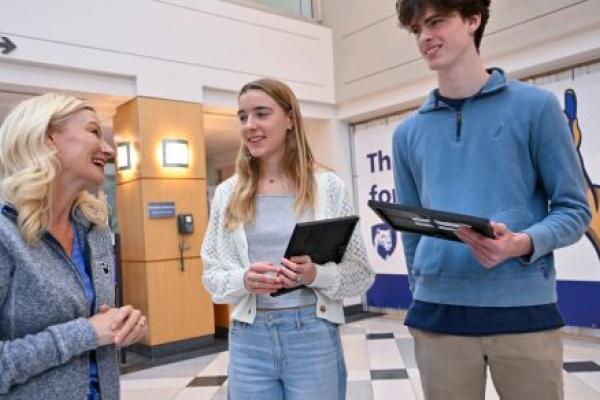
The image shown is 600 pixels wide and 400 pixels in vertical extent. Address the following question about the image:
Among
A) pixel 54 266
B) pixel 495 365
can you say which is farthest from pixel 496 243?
pixel 54 266

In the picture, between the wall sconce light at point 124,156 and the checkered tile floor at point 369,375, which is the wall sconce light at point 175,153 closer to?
the wall sconce light at point 124,156

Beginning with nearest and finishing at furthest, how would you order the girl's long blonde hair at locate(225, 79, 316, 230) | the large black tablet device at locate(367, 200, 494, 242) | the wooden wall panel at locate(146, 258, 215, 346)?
the large black tablet device at locate(367, 200, 494, 242)
the girl's long blonde hair at locate(225, 79, 316, 230)
the wooden wall panel at locate(146, 258, 215, 346)

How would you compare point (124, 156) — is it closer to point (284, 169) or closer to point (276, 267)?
point (284, 169)

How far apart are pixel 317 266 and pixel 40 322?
693 millimetres

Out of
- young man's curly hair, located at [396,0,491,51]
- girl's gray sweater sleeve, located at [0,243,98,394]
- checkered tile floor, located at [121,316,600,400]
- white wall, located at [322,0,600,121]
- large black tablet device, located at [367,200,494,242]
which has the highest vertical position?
white wall, located at [322,0,600,121]

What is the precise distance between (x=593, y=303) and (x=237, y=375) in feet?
12.8

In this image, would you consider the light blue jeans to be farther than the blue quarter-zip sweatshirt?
Yes

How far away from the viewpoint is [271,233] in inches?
54.5

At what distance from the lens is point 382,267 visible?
19.4ft

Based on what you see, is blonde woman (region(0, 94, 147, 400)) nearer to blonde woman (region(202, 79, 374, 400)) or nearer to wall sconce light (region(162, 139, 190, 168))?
blonde woman (region(202, 79, 374, 400))

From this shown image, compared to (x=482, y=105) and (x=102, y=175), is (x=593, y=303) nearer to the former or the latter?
(x=482, y=105)

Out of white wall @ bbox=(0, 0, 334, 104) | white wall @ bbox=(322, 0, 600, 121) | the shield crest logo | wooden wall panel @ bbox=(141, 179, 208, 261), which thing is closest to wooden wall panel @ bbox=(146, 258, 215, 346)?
wooden wall panel @ bbox=(141, 179, 208, 261)

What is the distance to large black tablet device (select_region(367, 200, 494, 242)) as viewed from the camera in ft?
3.08

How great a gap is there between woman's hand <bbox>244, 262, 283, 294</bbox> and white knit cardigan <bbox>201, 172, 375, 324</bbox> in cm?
8
